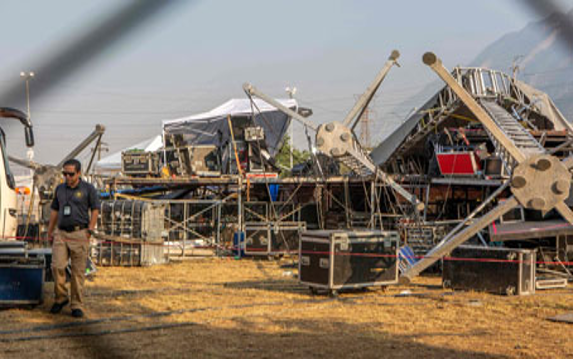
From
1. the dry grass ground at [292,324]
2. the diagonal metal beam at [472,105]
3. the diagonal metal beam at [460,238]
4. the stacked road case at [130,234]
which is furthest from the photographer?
the stacked road case at [130,234]

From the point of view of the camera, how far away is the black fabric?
867 cm

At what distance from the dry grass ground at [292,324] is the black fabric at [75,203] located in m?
1.24

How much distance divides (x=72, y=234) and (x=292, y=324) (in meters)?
3.16

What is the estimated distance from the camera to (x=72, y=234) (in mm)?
8680

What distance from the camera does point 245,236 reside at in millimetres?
19906

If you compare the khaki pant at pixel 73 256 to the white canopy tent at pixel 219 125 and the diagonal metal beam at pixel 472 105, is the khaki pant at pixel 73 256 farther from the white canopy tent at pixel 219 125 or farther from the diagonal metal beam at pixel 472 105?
the white canopy tent at pixel 219 125

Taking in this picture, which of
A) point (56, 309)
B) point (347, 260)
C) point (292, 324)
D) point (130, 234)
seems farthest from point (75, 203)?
point (130, 234)

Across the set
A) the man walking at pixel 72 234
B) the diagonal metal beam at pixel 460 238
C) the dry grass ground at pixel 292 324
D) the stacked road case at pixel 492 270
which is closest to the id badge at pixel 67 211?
the man walking at pixel 72 234

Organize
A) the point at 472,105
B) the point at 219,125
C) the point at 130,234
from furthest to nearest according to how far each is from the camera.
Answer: the point at 219,125
the point at 130,234
the point at 472,105

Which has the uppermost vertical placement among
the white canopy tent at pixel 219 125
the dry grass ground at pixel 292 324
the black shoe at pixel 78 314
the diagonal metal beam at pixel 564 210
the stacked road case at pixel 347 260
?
the white canopy tent at pixel 219 125

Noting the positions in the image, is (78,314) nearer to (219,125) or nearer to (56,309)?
(56,309)

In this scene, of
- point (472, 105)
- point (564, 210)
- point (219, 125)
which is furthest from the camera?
point (219, 125)

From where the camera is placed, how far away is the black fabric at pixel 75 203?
867 centimetres

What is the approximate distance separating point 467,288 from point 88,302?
258 inches
